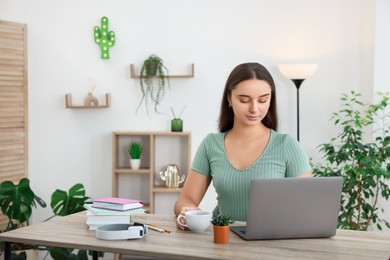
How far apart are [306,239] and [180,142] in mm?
3156

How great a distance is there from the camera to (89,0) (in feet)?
Answer: 18.2

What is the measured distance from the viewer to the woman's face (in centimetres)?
277

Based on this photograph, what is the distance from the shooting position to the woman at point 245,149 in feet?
9.16

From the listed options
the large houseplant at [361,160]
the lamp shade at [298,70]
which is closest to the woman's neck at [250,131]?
the large houseplant at [361,160]

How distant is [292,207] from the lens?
7.88ft

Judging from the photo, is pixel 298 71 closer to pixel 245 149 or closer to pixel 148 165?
pixel 148 165

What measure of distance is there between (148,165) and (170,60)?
36.9 inches

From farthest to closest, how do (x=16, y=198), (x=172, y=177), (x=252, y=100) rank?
(x=172, y=177)
(x=16, y=198)
(x=252, y=100)

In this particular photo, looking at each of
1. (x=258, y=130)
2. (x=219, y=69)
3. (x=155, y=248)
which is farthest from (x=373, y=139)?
(x=155, y=248)

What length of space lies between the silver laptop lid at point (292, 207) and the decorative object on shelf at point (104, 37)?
335 cm

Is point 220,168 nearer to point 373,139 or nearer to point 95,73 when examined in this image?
point 373,139

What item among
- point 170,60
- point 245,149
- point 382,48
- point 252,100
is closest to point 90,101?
point 170,60

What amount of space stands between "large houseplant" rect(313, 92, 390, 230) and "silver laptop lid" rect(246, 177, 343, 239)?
225 cm

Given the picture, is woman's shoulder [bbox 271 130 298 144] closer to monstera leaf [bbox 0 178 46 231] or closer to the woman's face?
the woman's face
